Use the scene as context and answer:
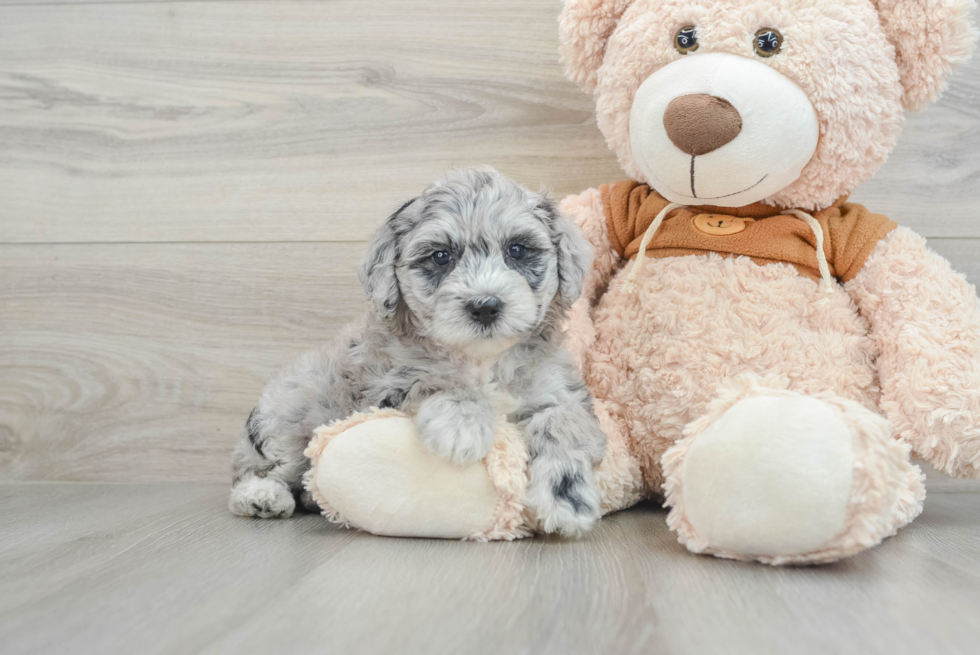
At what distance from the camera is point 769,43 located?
1.44 metres

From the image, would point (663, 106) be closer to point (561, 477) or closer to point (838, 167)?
point (838, 167)

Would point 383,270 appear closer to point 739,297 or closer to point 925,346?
point 739,297

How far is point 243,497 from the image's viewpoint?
1.61 metres

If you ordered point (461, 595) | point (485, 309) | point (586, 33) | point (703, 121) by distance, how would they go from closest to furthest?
1. point (461, 595)
2. point (485, 309)
3. point (703, 121)
4. point (586, 33)

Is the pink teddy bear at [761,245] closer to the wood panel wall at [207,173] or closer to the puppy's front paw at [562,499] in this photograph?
the puppy's front paw at [562,499]

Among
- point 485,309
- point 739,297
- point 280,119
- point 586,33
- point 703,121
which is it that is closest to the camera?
point 485,309

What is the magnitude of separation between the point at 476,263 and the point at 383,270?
0.19 meters

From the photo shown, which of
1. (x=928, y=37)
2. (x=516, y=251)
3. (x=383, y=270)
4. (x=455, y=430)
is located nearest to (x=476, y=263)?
(x=516, y=251)

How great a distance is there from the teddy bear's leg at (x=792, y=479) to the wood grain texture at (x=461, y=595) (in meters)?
0.05

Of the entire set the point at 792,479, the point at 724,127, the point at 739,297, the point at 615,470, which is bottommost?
the point at 615,470

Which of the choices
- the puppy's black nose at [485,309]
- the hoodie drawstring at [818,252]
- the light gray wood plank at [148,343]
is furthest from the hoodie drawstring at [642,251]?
the light gray wood plank at [148,343]

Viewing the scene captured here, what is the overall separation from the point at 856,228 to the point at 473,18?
3.66 ft

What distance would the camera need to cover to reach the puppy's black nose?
4.21 feet

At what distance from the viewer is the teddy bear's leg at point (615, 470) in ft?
5.04
